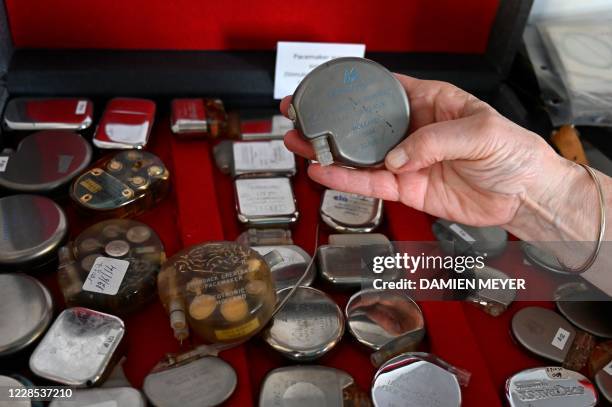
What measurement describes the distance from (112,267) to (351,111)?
427 mm

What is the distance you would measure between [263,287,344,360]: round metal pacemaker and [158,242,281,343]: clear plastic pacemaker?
1.4 inches

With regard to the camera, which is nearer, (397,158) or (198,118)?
(397,158)

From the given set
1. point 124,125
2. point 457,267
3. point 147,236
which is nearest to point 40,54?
point 124,125

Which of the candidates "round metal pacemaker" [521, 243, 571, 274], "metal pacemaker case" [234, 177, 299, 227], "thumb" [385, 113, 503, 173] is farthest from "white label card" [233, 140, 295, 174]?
"round metal pacemaker" [521, 243, 571, 274]

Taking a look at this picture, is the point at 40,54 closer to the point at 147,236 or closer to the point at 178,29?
the point at 178,29

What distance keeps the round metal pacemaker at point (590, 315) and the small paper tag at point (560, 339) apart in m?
0.03

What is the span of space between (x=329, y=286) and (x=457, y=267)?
0.22 metres

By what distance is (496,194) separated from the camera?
967 mm

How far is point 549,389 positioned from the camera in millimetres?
910

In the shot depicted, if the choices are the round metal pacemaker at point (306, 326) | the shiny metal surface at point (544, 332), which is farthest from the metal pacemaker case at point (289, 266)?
the shiny metal surface at point (544, 332)

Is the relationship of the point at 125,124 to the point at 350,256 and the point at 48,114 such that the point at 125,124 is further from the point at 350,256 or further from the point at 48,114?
the point at 350,256

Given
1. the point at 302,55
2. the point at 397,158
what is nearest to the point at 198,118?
the point at 302,55

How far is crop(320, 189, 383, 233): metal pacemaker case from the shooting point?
43.3 inches

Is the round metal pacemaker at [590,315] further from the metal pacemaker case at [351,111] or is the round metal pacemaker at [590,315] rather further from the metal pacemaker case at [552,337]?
the metal pacemaker case at [351,111]
